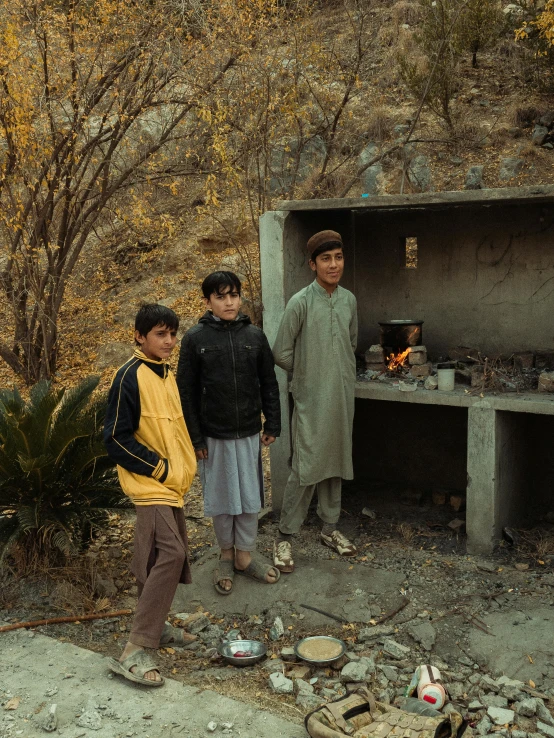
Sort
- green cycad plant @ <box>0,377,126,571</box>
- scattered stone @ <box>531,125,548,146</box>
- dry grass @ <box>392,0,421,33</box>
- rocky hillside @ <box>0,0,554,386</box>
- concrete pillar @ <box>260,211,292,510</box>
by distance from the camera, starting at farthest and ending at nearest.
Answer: dry grass @ <box>392,0,421,33</box>, scattered stone @ <box>531,125,548,146</box>, rocky hillside @ <box>0,0,554,386</box>, concrete pillar @ <box>260,211,292,510</box>, green cycad plant @ <box>0,377,126,571</box>

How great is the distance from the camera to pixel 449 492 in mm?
6578

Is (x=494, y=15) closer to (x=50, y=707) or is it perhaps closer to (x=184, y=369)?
(x=184, y=369)

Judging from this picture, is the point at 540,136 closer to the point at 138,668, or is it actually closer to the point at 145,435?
the point at 145,435

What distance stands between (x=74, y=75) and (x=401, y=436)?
6325 millimetres

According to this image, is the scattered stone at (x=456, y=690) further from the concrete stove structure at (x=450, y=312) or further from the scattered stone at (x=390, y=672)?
the concrete stove structure at (x=450, y=312)

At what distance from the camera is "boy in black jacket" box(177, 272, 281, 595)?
15.2 feet

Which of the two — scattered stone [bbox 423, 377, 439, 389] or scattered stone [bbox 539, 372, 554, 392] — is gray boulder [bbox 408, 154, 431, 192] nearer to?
scattered stone [bbox 423, 377, 439, 389]

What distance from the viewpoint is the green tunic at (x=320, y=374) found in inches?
207

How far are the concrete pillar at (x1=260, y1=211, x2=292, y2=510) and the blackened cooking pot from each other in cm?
90

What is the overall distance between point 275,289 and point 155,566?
2653mm

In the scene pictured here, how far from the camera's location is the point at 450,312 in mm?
6477

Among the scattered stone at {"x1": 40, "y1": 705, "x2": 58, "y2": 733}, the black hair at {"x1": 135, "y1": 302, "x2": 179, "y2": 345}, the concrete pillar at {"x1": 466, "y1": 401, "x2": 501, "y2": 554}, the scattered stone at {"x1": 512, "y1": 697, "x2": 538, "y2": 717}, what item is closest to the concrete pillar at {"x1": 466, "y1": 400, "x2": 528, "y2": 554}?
the concrete pillar at {"x1": 466, "y1": 401, "x2": 501, "y2": 554}

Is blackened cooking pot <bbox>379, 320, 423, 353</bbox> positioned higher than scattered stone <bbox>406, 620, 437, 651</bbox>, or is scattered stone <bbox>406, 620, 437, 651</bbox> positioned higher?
blackened cooking pot <bbox>379, 320, 423, 353</bbox>

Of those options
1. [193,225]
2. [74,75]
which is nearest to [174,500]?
[74,75]
